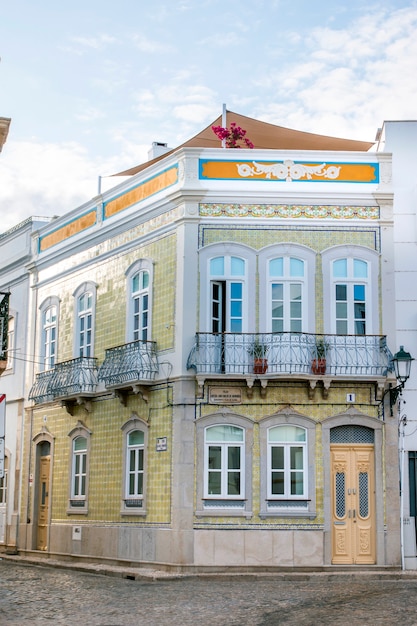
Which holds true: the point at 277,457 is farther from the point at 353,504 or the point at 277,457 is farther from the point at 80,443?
the point at 80,443

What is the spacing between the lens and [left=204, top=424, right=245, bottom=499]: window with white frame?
20000mm

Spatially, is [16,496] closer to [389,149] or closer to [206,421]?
[206,421]

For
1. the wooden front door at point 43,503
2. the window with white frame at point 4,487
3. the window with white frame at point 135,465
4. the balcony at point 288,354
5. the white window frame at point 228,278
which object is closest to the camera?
the balcony at point 288,354

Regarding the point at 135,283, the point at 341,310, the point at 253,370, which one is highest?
the point at 135,283

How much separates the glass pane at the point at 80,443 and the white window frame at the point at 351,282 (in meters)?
6.86

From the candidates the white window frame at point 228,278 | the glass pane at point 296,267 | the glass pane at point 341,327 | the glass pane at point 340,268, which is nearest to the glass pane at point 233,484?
the white window frame at point 228,278

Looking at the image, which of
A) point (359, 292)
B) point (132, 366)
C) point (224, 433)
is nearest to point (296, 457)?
point (224, 433)

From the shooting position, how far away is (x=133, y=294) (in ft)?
74.1

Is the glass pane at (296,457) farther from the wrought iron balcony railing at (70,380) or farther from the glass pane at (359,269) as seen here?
the wrought iron balcony railing at (70,380)

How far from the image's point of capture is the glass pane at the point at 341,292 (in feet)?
67.9

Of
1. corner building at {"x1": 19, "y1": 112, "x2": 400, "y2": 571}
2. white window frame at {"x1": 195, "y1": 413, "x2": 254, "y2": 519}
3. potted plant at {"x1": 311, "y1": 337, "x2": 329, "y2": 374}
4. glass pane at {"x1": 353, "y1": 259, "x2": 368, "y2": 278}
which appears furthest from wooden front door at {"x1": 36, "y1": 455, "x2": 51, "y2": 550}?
glass pane at {"x1": 353, "y1": 259, "x2": 368, "y2": 278}

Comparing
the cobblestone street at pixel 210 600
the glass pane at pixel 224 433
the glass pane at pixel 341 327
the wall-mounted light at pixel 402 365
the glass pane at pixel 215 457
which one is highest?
the glass pane at pixel 341 327

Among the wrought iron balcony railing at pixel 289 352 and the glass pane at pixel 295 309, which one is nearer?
the wrought iron balcony railing at pixel 289 352

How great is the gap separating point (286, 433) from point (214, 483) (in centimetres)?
176
